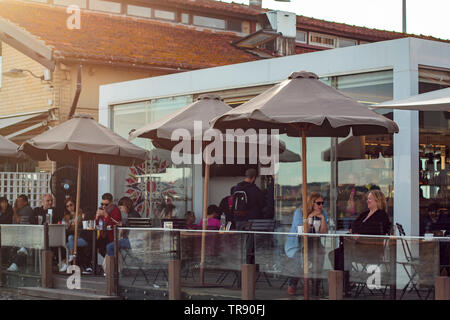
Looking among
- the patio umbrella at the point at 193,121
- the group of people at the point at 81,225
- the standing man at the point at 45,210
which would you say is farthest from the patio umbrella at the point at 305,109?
the standing man at the point at 45,210

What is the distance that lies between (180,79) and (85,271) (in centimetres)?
573

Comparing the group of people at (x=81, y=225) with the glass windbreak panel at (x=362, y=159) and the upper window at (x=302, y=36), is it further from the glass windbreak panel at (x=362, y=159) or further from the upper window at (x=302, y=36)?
the upper window at (x=302, y=36)

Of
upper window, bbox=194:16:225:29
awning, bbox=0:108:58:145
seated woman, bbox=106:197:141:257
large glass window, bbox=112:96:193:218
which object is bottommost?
seated woman, bbox=106:197:141:257

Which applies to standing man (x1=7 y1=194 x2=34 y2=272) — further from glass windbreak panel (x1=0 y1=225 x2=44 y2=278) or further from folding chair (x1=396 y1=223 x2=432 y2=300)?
folding chair (x1=396 y1=223 x2=432 y2=300)

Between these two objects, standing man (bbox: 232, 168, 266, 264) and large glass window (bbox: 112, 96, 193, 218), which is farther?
large glass window (bbox: 112, 96, 193, 218)

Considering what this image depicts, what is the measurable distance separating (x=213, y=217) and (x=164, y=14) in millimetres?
14815

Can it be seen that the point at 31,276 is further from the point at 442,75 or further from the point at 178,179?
the point at 442,75

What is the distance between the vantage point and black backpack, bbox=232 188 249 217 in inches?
553

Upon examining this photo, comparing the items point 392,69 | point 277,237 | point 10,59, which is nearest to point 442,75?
point 392,69

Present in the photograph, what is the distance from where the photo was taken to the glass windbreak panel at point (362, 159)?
44.1 ft

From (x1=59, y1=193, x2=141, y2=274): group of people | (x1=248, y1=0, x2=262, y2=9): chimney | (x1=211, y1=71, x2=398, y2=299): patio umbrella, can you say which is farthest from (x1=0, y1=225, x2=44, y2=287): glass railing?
(x1=248, y1=0, x2=262, y2=9): chimney

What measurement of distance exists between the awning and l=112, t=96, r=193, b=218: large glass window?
489cm

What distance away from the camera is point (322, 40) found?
104 feet

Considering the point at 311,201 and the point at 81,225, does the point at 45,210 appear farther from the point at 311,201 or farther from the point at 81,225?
the point at 311,201
